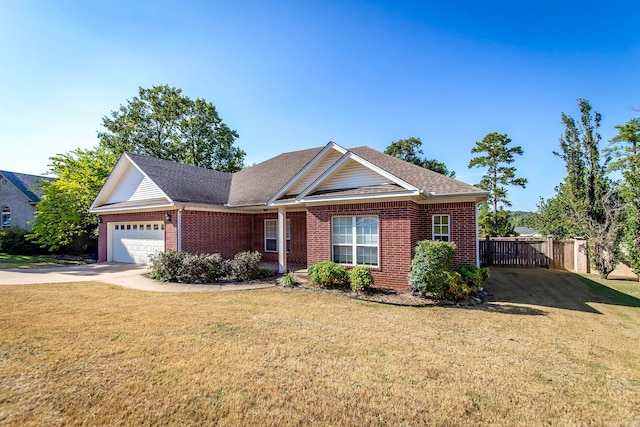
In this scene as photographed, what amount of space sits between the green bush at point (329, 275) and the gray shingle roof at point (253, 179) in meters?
2.64

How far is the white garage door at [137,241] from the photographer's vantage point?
15.1 meters

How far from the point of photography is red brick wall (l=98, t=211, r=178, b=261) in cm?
1376

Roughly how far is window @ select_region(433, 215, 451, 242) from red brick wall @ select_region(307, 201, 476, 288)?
166mm

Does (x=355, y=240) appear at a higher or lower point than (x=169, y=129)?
lower

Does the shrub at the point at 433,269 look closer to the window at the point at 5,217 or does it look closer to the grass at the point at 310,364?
the grass at the point at 310,364

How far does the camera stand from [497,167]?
30.9 meters

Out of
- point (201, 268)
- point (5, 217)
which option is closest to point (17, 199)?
point (5, 217)

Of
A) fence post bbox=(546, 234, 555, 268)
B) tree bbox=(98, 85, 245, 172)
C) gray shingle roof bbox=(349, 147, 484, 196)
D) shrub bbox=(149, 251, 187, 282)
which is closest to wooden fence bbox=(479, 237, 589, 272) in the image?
fence post bbox=(546, 234, 555, 268)

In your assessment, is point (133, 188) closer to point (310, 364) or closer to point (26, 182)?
point (310, 364)

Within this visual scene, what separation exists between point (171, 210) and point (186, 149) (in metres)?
22.0

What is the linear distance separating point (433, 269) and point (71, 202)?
23.6 metres

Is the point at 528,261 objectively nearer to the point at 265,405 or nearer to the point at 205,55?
the point at 265,405

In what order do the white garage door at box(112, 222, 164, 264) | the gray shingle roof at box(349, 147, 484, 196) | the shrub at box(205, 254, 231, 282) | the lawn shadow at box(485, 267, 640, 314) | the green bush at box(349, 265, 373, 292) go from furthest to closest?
1. the white garage door at box(112, 222, 164, 264)
2. the shrub at box(205, 254, 231, 282)
3. the gray shingle roof at box(349, 147, 484, 196)
4. the green bush at box(349, 265, 373, 292)
5. the lawn shadow at box(485, 267, 640, 314)

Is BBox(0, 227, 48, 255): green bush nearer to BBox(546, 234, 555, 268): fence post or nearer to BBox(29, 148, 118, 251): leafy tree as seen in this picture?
BBox(29, 148, 118, 251): leafy tree
